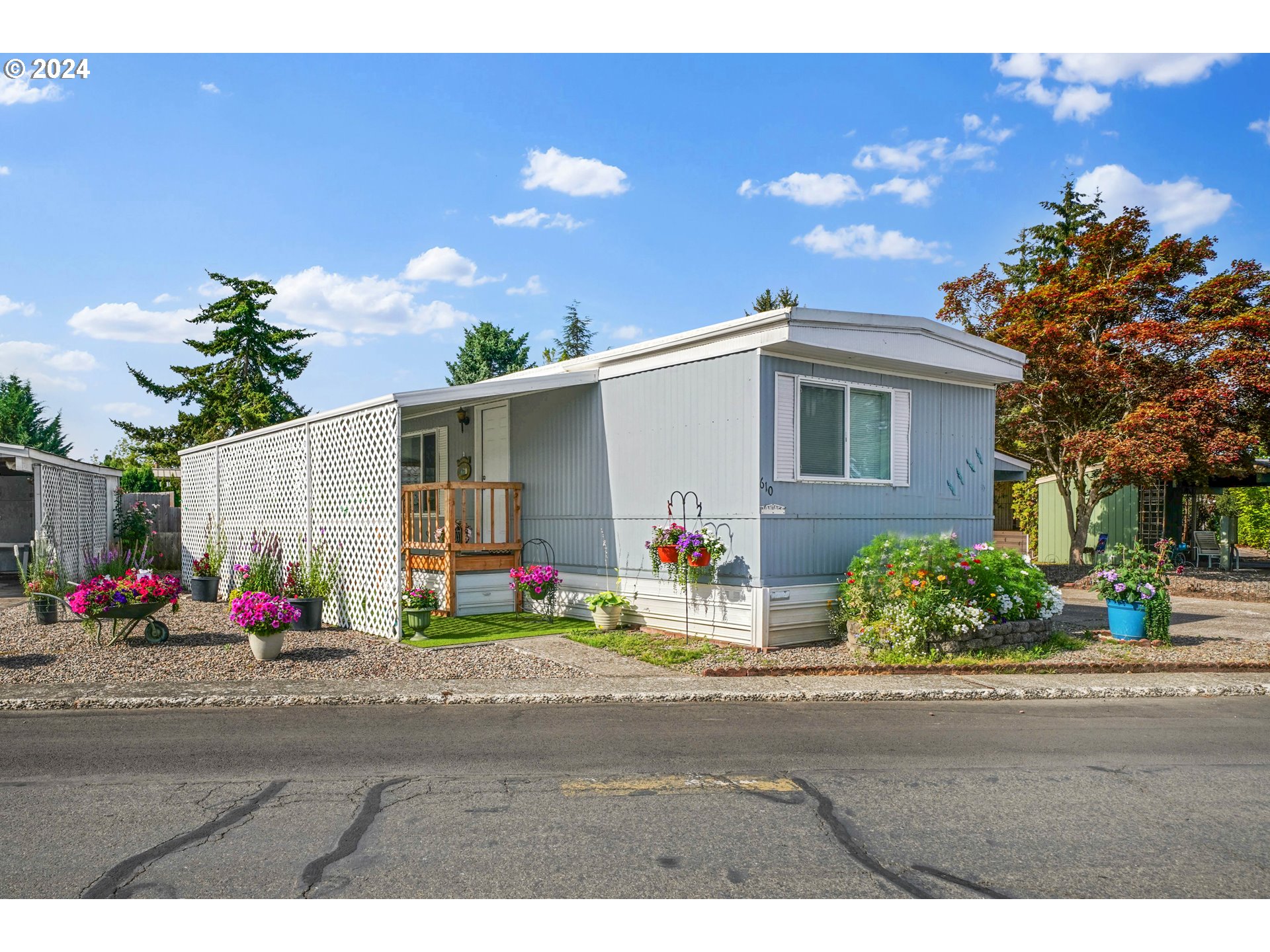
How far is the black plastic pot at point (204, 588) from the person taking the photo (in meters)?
14.6

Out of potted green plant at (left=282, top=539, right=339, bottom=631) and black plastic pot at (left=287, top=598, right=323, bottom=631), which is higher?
potted green plant at (left=282, top=539, right=339, bottom=631)

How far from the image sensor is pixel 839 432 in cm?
1033

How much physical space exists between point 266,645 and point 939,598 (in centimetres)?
652

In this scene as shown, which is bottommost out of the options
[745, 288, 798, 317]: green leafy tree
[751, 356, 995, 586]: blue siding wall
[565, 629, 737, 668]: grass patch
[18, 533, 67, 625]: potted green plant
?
[565, 629, 737, 668]: grass patch

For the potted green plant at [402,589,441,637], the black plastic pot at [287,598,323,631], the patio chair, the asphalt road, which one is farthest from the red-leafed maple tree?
the black plastic pot at [287,598,323,631]

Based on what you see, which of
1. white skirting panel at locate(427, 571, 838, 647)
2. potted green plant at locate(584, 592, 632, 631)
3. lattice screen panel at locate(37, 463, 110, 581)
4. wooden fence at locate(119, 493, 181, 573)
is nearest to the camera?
white skirting panel at locate(427, 571, 838, 647)

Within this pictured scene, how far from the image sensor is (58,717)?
22.0 feet

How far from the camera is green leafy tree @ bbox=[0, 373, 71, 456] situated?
39406 millimetres

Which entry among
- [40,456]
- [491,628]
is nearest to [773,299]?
[40,456]

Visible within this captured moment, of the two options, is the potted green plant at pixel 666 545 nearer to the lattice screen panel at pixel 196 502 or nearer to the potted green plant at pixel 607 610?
the potted green plant at pixel 607 610

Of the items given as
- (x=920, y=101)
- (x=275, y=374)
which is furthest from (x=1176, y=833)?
(x=275, y=374)

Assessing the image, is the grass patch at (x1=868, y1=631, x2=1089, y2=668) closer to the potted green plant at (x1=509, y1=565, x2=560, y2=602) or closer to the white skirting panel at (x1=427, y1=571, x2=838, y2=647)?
the white skirting panel at (x1=427, y1=571, x2=838, y2=647)

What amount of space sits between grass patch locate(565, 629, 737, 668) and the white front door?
2882 mm

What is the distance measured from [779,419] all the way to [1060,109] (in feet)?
18.2
